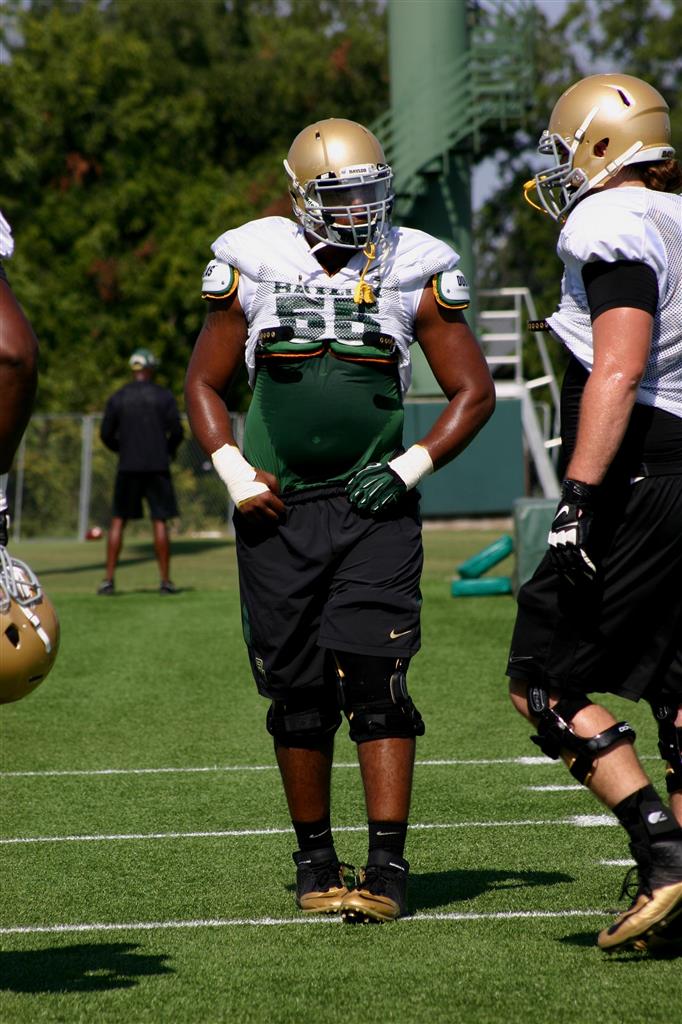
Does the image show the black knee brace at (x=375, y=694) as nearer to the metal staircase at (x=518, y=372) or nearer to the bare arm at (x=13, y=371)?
the bare arm at (x=13, y=371)

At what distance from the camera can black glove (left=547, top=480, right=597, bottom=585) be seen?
3.79 metres

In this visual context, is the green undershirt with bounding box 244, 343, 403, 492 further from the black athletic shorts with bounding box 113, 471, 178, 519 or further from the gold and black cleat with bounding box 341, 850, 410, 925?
the black athletic shorts with bounding box 113, 471, 178, 519

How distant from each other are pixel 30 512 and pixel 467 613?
597 inches

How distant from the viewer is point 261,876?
4.82 metres

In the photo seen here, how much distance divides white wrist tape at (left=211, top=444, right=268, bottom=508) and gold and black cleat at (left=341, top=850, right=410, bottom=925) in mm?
1062

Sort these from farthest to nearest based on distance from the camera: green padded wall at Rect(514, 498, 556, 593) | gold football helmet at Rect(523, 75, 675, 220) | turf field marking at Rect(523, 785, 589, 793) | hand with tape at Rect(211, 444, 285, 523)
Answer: green padded wall at Rect(514, 498, 556, 593) → turf field marking at Rect(523, 785, 589, 793) → hand with tape at Rect(211, 444, 285, 523) → gold football helmet at Rect(523, 75, 675, 220)

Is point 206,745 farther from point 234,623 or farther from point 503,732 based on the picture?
point 234,623

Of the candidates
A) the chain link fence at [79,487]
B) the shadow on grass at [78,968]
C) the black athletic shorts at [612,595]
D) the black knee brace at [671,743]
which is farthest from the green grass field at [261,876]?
the chain link fence at [79,487]

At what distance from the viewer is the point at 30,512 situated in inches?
1027

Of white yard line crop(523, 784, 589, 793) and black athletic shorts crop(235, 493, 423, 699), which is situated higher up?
black athletic shorts crop(235, 493, 423, 699)

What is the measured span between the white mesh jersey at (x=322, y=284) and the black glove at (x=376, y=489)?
35cm

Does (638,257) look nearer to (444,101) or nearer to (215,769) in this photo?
(215,769)

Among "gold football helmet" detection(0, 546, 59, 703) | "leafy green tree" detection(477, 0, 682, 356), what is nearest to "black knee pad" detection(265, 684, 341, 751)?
"gold football helmet" detection(0, 546, 59, 703)

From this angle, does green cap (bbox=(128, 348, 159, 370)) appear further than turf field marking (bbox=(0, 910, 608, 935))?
Yes
